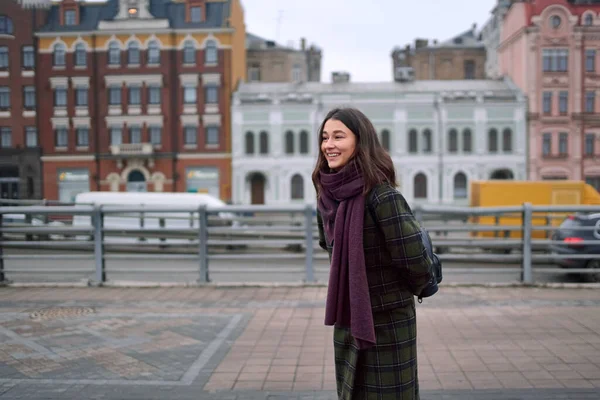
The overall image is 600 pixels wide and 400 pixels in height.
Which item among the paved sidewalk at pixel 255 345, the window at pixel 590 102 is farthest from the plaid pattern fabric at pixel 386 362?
the window at pixel 590 102

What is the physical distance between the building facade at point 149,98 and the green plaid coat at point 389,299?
39431 millimetres

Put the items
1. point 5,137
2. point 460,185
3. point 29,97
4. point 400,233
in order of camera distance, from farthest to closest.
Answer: point 460,185 < point 29,97 < point 5,137 < point 400,233

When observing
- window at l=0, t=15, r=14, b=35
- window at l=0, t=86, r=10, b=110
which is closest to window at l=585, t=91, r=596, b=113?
window at l=0, t=86, r=10, b=110

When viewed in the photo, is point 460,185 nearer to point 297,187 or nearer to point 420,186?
point 420,186

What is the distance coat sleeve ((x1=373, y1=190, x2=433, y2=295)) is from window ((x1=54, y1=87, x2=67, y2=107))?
41.7 m

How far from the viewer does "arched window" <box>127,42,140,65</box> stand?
42375 millimetres

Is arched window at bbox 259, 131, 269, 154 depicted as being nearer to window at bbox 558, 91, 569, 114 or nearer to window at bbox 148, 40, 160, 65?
window at bbox 148, 40, 160, 65

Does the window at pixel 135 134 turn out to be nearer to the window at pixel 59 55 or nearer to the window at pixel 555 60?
the window at pixel 59 55

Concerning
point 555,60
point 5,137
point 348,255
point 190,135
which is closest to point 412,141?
point 555,60

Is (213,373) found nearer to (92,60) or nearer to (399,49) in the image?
(92,60)

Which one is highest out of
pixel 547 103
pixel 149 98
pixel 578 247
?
pixel 149 98

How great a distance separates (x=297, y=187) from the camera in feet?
140

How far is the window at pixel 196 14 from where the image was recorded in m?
42.6

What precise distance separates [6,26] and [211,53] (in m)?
24.6
